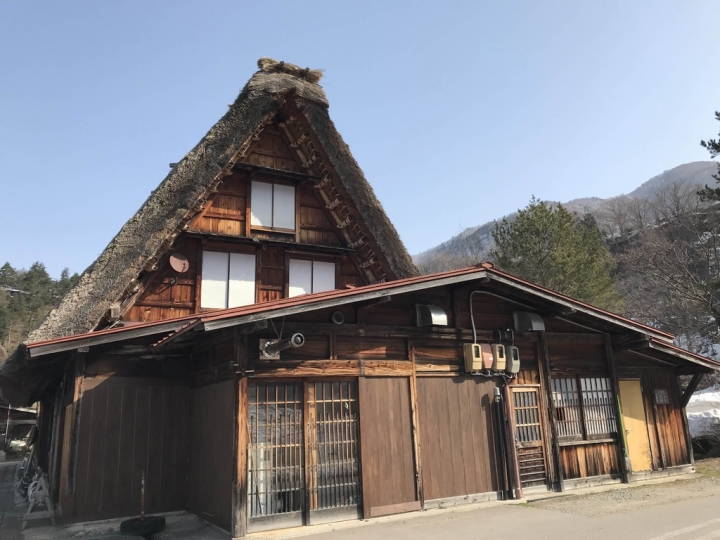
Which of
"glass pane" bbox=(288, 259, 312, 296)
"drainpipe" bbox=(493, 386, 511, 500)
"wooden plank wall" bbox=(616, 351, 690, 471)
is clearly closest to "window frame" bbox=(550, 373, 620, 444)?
"wooden plank wall" bbox=(616, 351, 690, 471)

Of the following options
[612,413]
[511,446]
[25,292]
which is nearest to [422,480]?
[511,446]

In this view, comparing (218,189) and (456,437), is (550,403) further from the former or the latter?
(218,189)

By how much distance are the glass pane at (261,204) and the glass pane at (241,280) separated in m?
0.84

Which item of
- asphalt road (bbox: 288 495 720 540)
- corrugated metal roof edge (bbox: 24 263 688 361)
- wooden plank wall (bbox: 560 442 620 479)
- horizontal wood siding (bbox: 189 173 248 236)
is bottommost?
asphalt road (bbox: 288 495 720 540)

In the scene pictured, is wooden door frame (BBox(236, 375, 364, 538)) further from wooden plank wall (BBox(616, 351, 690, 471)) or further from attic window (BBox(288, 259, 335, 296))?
wooden plank wall (BBox(616, 351, 690, 471))

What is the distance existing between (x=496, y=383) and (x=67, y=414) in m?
7.41

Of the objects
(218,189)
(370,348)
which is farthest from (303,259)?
(370,348)

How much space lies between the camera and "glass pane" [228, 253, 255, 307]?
1127 centimetres

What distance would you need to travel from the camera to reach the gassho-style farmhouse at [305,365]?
7.59m

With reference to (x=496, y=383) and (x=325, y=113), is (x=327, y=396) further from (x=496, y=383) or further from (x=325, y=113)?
(x=325, y=113)

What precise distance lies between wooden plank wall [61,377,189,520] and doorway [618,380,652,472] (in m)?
8.91

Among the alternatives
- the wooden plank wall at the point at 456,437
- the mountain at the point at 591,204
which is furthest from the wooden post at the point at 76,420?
the mountain at the point at 591,204

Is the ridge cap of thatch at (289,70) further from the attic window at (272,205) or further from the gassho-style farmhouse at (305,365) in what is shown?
the attic window at (272,205)

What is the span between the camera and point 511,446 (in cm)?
923
